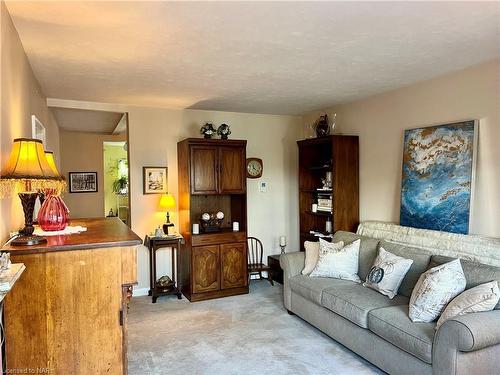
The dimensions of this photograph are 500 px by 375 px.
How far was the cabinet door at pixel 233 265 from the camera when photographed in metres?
4.76

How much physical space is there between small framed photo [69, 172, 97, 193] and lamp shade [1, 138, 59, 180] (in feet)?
20.4

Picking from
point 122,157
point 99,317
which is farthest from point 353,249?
point 122,157

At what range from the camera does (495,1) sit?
2.11m

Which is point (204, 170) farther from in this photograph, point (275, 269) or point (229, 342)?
point (229, 342)

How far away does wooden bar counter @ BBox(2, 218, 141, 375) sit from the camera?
1860 mm

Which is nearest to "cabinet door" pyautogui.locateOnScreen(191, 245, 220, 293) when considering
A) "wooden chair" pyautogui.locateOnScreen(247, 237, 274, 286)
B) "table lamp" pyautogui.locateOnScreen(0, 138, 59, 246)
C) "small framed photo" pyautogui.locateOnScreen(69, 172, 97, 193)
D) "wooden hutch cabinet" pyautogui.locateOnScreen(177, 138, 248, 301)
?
"wooden hutch cabinet" pyautogui.locateOnScreen(177, 138, 248, 301)

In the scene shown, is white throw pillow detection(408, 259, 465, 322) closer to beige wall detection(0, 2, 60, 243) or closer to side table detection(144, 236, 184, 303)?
beige wall detection(0, 2, 60, 243)

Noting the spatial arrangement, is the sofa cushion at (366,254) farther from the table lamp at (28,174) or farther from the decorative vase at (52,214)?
the table lamp at (28,174)

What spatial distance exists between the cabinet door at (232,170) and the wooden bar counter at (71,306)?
2.75 metres

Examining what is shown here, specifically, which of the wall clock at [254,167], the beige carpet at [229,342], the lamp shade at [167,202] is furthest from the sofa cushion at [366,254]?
the lamp shade at [167,202]

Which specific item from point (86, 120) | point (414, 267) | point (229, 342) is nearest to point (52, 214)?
point (229, 342)

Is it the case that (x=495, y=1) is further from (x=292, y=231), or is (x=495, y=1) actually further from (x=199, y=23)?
(x=292, y=231)

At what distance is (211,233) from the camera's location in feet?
15.6

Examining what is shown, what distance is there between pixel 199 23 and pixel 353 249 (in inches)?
103
